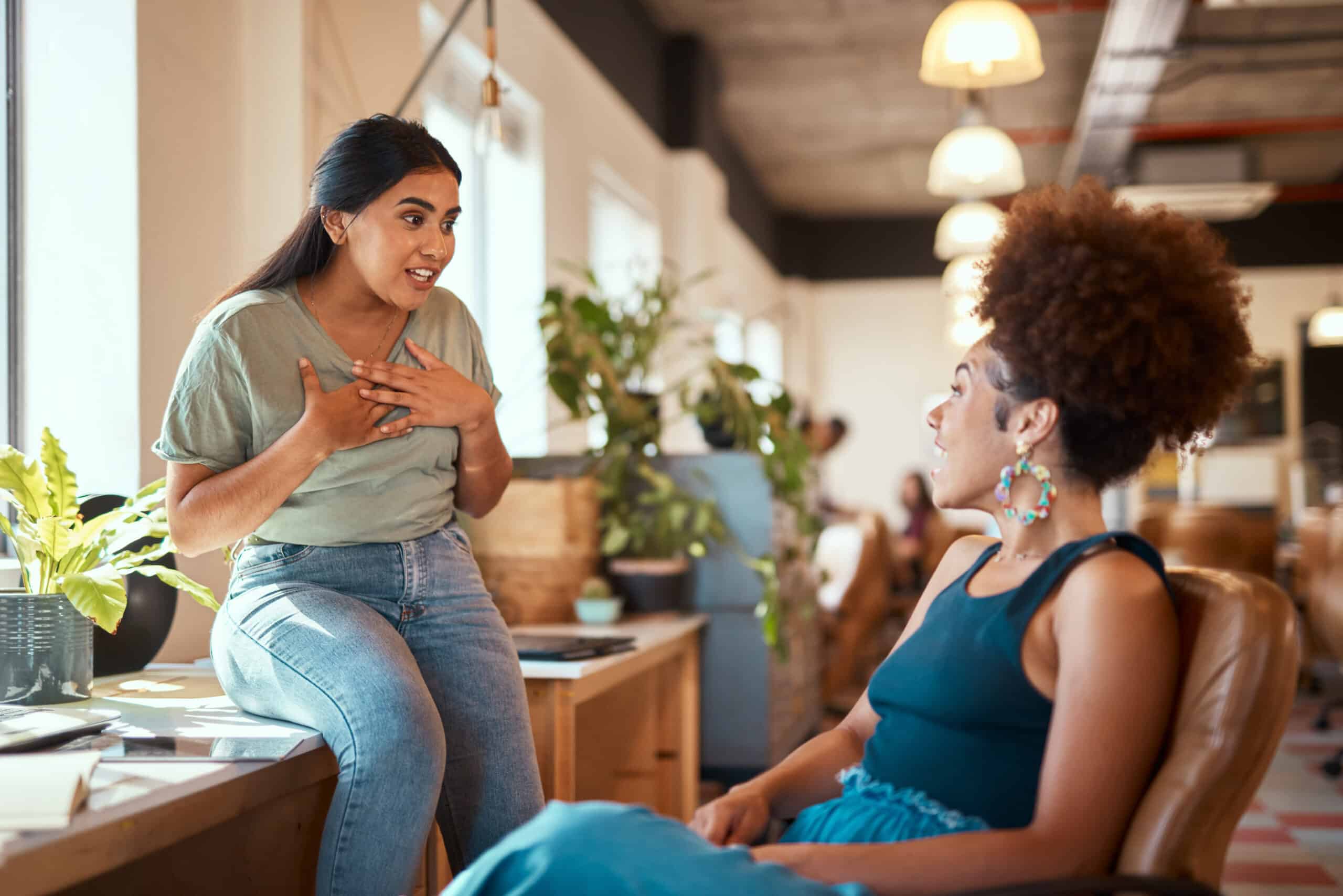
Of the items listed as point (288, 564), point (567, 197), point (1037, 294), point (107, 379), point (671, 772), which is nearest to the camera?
point (1037, 294)

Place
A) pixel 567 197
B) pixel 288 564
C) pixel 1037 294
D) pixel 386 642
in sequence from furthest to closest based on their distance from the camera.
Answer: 1. pixel 567 197
2. pixel 288 564
3. pixel 386 642
4. pixel 1037 294

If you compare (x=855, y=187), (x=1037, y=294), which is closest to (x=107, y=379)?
(x=1037, y=294)

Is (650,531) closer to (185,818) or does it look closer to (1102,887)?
(185,818)

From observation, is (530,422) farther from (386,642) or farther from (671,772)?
(386,642)

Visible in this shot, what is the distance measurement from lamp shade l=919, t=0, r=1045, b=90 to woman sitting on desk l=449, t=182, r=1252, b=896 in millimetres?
2448

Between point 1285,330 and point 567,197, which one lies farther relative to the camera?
point 1285,330

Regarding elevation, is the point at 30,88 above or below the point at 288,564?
above

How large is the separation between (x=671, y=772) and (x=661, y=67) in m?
4.59

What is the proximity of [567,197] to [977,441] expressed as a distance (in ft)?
13.2

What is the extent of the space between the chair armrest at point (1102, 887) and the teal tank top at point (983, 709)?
16 centimetres

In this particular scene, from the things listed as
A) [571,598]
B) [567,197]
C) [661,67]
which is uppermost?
[661,67]

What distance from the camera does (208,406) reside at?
1747 mm

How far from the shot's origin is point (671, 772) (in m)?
3.57

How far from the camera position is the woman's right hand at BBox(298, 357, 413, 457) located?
1.73 metres
